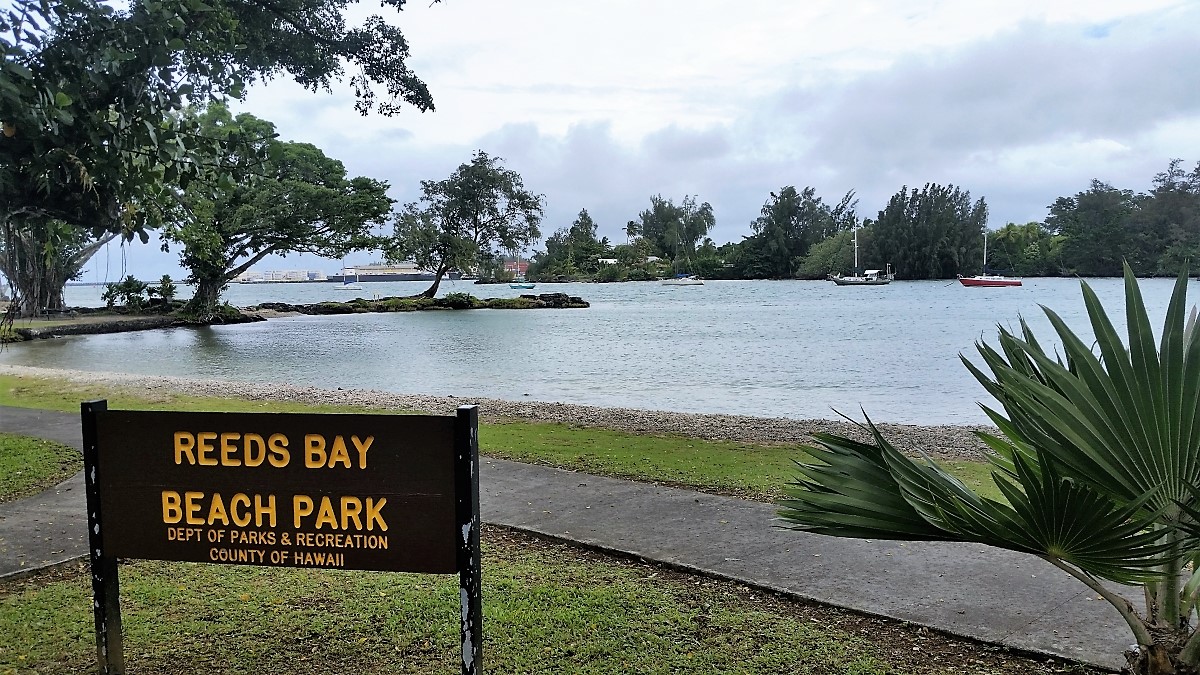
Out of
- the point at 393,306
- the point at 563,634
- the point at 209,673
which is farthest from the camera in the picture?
the point at 393,306

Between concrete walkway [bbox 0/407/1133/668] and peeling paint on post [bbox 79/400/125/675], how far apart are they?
196cm

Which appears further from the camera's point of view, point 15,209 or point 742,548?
point 742,548

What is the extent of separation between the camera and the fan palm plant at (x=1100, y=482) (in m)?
2.35

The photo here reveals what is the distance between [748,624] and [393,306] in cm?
5980

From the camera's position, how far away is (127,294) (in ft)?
160

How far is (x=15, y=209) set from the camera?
486cm

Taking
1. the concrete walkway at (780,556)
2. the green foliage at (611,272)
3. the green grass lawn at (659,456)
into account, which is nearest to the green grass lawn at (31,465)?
the concrete walkway at (780,556)

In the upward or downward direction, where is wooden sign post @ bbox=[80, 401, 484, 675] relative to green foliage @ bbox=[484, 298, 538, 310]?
upward

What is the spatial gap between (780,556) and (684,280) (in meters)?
136

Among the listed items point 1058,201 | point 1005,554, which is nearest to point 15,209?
point 1005,554

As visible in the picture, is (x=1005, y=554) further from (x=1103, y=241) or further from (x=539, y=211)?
(x=1103, y=241)

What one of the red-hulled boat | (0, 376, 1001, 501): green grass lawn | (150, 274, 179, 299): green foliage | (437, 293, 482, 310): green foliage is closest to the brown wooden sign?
(0, 376, 1001, 501): green grass lawn

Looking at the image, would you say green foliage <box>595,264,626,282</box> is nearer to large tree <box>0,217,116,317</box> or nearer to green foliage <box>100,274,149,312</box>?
green foliage <box>100,274,149,312</box>

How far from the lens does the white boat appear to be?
433 ft
